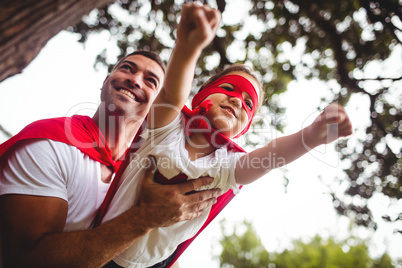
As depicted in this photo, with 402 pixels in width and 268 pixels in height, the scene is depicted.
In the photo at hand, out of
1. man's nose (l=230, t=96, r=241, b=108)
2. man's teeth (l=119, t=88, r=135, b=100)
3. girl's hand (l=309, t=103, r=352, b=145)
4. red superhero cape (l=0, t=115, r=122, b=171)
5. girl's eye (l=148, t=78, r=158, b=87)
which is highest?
girl's eye (l=148, t=78, r=158, b=87)

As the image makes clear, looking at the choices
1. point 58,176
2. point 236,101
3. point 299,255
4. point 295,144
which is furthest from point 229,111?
point 299,255

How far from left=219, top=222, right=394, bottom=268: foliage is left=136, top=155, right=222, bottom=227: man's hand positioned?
45.9ft

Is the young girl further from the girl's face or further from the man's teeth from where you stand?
the man's teeth

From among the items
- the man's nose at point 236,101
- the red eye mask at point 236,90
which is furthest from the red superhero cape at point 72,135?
the man's nose at point 236,101

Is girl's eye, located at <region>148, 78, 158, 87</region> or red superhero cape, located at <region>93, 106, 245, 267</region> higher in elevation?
girl's eye, located at <region>148, 78, 158, 87</region>

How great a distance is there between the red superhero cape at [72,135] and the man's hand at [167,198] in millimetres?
662

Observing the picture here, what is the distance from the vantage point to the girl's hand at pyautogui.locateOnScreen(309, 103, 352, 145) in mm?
1299

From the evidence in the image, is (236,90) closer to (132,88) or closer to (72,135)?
(132,88)

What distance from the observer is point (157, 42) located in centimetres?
419

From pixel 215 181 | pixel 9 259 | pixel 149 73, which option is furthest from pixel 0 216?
pixel 149 73

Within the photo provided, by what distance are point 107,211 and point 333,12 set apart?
3986 mm

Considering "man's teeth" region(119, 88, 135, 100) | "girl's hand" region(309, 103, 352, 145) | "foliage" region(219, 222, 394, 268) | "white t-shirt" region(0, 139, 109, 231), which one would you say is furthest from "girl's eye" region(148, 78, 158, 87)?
"foliage" region(219, 222, 394, 268)

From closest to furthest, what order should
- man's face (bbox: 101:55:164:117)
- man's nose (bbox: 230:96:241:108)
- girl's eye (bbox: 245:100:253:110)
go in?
man's nose (bbox: 230:96:241:108) < girl's eye (bbox: 245:100:253:110) < man's face (bbox: 101:55:164:117)

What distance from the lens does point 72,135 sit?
1.93 m
